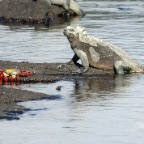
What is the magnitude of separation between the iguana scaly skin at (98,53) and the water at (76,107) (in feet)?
2.22

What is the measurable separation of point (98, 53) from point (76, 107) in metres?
5.91

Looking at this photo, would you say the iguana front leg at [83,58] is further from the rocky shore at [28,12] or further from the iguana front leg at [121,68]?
the rocky shore at [28,12]

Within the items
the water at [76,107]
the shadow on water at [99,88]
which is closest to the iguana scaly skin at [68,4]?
the water at [76,107]

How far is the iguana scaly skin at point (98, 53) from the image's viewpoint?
2438 cm

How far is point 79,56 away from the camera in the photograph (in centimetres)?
2445

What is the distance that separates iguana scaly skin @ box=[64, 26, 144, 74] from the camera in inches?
960

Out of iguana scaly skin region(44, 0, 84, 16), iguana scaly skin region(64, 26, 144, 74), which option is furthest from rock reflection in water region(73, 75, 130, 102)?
iguana scaly skin region(44, 0, 84, 16)

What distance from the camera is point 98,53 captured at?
2456cm

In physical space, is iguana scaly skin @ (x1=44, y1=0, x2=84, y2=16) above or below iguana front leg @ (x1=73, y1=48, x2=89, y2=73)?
above

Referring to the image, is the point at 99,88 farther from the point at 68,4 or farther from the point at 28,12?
the point at 68,4

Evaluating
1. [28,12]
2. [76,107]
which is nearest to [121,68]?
[76,107]

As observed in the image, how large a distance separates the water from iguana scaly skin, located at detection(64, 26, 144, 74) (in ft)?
2.22

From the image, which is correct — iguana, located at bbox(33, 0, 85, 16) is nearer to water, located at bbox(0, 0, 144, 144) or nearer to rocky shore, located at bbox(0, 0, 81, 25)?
rocky shore, located at bbox(0, 0, 81, 25)

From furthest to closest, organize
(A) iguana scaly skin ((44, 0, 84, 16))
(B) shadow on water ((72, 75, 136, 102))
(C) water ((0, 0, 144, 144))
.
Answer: (A) iguana scaly skin ((44, 0, 84, 16)), (B) shadow on water ((72, 75, 136, 102)), (C) water ((0, 0, 144, 144))
